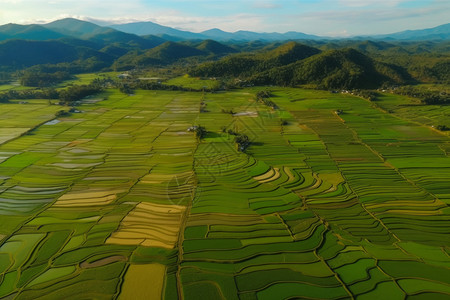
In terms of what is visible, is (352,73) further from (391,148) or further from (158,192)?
(158,192)

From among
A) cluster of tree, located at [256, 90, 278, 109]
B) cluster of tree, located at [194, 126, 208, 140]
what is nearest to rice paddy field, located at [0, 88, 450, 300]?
cluster of tree, located at [194, 126, 208, 140]

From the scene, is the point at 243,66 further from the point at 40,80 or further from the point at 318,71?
the point at 40,80

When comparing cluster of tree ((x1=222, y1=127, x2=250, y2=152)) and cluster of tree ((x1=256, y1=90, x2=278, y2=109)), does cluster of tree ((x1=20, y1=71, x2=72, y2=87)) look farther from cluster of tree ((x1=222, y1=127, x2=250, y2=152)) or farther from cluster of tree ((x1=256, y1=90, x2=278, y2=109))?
cluster of tree ((x1=222, y1=127, x2=250, y2=152))

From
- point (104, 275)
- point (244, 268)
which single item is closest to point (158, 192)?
point (104, 275)

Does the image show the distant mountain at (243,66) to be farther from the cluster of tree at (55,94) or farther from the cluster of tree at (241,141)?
the cluster of tree at (241,141)

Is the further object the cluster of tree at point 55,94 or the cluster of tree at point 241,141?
the cluster of tree at point 55,94

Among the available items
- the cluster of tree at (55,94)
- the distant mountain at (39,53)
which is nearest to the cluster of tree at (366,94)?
the cluster of tree at (55,94)
